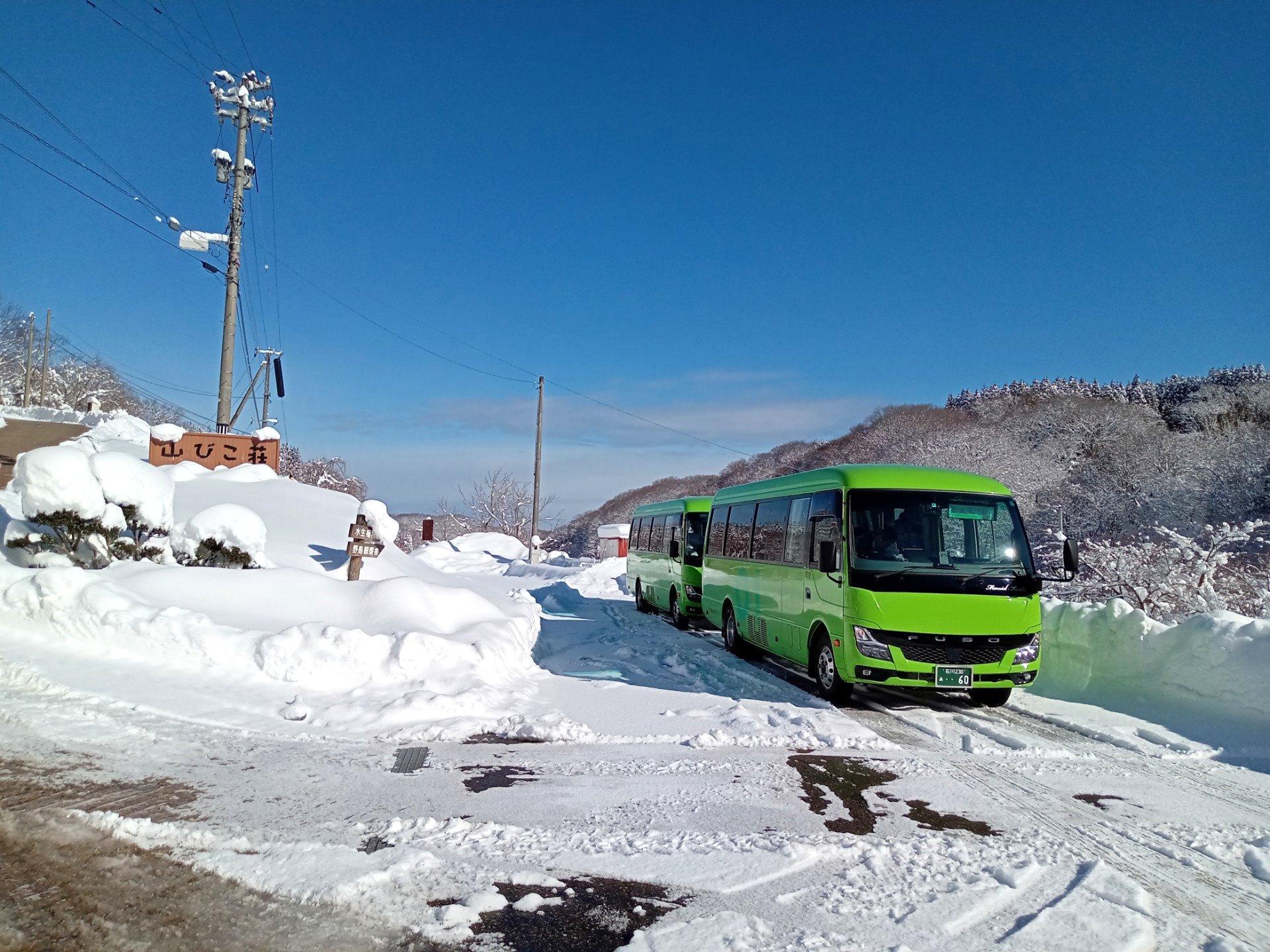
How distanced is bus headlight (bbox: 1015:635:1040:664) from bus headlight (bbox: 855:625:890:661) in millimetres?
1474

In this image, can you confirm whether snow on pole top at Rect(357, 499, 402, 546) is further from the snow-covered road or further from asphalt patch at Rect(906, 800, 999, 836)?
asphalt patch at Rect(906, 800, 999, 836)

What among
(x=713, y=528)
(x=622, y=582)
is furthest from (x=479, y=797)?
(x=622, y=582)

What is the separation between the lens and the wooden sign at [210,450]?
20.6 metres

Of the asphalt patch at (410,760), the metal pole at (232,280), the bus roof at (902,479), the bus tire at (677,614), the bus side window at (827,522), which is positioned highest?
the metal pole at (232,280)

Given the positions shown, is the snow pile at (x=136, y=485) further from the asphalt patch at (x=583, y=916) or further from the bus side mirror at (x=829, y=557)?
the asphalt patch at (x=583, y=916)

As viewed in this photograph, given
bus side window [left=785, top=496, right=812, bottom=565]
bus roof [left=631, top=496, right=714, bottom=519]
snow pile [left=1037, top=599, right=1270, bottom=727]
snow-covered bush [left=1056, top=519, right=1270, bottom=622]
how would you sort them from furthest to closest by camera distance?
bus roof [left=631, top=496, right=714, bottom=519]
snow-covered bush [left=1056, top=519, right=1270, bottom=622]
bus side window [left=785, top=496, right=812, bottom=565]
snow pile [left=1037, top=599, right=1270, bottom=727]

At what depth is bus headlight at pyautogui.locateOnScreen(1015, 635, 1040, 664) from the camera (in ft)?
30.7

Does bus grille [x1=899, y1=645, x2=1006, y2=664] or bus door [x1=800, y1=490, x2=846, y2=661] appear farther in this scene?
bus door [x1=800, y1=490, x2=846, y2=661]

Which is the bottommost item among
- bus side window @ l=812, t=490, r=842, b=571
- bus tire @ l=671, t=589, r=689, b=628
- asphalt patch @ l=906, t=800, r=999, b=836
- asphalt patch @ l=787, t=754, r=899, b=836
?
asphalt patch @ l=787, t=754, r=899, b=836

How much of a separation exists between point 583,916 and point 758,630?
9.50 metres

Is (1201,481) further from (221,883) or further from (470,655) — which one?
(221,883)

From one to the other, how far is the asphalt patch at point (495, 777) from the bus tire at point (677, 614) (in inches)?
472

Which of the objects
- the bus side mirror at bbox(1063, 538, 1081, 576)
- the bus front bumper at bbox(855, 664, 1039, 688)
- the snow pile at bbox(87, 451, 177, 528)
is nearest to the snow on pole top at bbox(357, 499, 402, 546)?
the snow pile at bbox(87, 451, 177, 528)

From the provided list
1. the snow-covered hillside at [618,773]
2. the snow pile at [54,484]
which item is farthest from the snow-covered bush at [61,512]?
the snow-covered hillside at [618,773]
